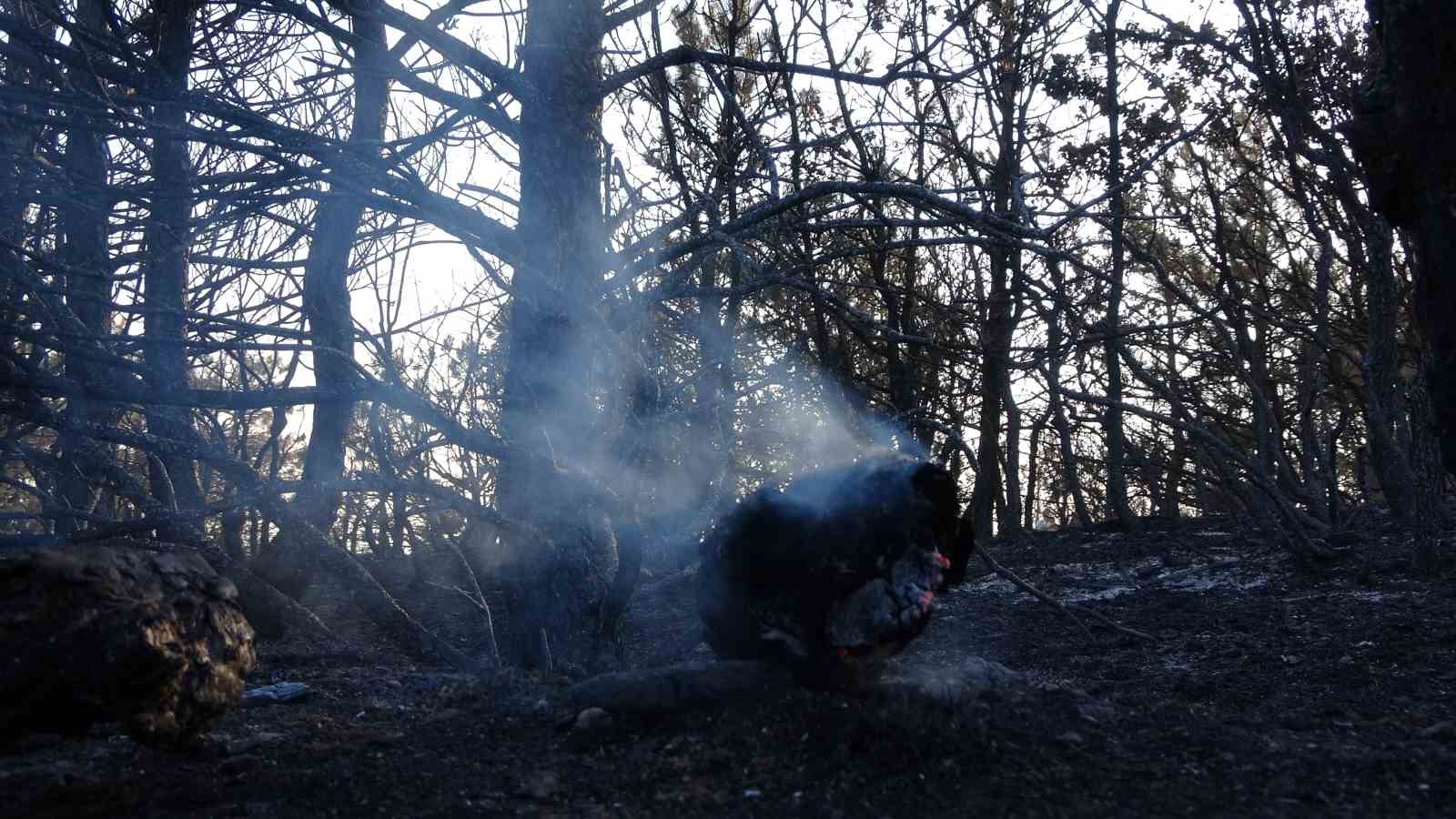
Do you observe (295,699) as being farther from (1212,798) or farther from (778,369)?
(778,369)

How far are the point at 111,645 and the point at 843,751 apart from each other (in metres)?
1.71

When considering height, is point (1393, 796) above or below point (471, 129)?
below

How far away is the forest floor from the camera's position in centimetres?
259

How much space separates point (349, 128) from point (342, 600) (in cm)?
335

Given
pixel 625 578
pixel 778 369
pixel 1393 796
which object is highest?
pixel 778 369

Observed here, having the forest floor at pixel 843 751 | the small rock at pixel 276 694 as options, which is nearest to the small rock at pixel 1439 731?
the forest floor at pixel 843 751

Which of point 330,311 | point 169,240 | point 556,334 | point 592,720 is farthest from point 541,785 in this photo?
point 169,240

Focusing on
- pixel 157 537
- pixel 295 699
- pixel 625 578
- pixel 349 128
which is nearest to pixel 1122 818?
pixel 625 578

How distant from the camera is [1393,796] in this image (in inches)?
102

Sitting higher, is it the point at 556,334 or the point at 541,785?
the point at 556,334

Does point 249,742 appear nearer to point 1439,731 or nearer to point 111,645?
point 111,645

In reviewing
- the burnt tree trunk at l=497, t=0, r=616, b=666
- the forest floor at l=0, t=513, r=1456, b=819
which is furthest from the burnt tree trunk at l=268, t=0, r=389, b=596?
the forest floor at l=0, t=513, r=1456, b=819

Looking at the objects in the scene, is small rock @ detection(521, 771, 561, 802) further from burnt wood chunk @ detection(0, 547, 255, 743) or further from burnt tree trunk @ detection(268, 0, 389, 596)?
burnt tree trunk @ detection(268, 0, 389, 596)

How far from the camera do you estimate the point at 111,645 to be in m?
2.53
